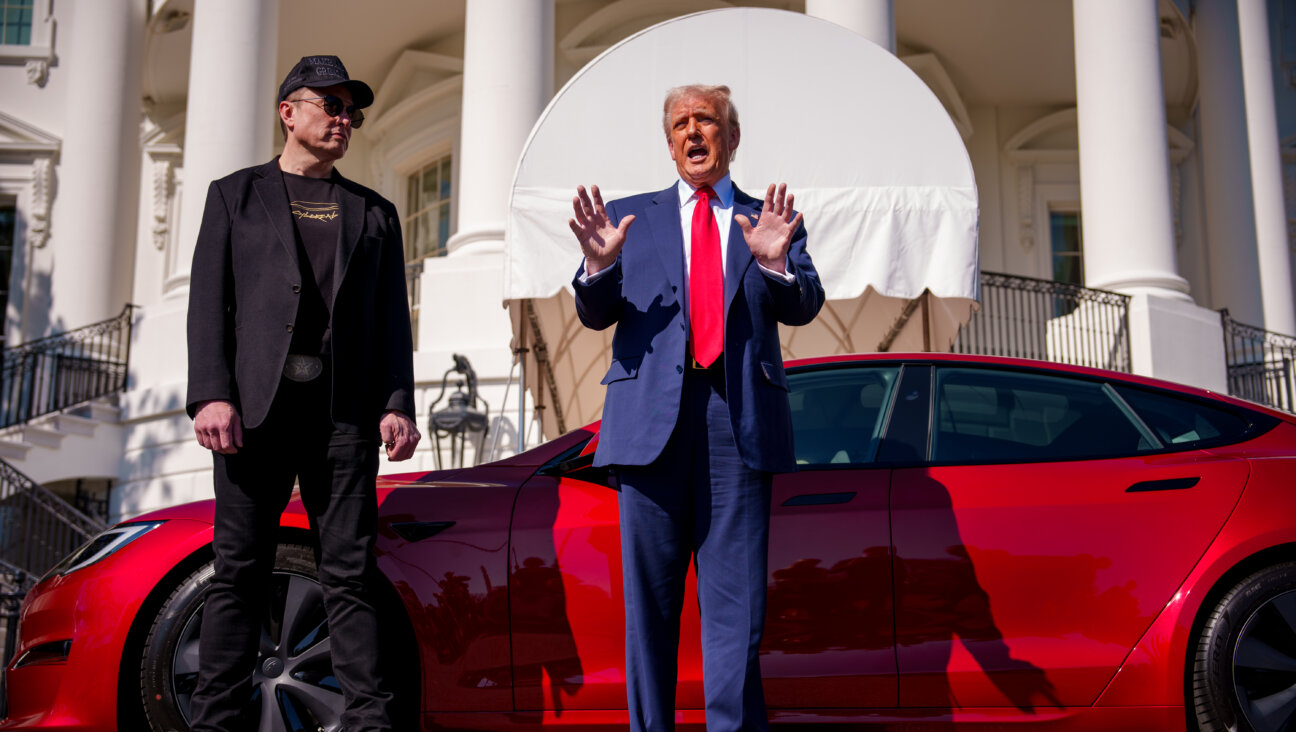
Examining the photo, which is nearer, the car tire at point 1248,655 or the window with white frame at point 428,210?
the car tire at point 1248,655

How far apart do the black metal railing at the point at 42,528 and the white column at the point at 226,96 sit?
2.87 meters

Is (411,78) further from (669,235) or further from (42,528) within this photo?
(669,235)

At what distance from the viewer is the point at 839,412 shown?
383cm

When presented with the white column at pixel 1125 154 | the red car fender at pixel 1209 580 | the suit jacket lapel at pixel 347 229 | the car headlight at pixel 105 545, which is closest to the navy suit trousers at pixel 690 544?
the suit jacket lapel at pixel 347 229

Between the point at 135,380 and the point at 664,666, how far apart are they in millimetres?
12567

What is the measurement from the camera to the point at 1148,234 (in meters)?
12.1

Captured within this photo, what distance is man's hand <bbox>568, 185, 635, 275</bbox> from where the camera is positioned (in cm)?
298

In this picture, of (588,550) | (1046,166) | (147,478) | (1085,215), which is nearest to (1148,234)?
(1085,215)

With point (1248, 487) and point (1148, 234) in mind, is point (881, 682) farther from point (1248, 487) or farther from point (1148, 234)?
point (1148, 234)

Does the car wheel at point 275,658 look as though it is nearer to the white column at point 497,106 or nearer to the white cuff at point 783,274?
the white cuff at point 783,274

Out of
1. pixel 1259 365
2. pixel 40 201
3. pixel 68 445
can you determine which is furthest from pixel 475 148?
pixel 40 201

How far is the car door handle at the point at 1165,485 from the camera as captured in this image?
11.6ft

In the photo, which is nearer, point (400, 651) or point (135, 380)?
point (400, 651)

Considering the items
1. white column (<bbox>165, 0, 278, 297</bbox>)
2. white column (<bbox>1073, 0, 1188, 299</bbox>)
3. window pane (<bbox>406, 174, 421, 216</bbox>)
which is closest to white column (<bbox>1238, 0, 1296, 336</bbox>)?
white column (<bbox>1073, 0, 1188, 299</bbox>)
